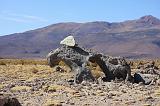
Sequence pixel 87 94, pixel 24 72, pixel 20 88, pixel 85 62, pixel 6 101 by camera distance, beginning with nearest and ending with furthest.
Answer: pixel 6 101 → pixel 87 94 → pixel 20 88 → pixel 85 62 → pixel 24 72

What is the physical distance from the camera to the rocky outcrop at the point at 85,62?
766 inches

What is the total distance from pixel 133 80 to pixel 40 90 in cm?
555

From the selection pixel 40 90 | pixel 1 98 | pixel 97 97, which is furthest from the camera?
pixel 40 90

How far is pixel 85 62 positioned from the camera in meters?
19.7

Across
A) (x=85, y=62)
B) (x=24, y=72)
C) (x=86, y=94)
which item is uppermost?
(x=85, y=62)

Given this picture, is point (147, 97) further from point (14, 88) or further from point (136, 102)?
point (14, 88)

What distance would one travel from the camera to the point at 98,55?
20047 millimetres

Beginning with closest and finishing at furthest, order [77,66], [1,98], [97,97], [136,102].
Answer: [1,98] < [136,102] < [97,97] < [77,66]

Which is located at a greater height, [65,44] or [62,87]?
[65,44]

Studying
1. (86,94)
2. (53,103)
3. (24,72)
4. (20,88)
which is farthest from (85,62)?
(24,72)

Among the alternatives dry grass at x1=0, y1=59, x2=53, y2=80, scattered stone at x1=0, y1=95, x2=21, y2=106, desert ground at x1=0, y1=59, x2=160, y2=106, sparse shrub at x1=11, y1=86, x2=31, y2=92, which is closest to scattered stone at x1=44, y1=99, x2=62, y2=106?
desert ground at x1=0, y1=59, x2=160, y2=106

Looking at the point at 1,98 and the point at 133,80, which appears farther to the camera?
the point at 133,80

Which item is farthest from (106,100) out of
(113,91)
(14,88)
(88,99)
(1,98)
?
(1,98)

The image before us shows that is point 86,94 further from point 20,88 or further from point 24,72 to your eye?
point 24,72
